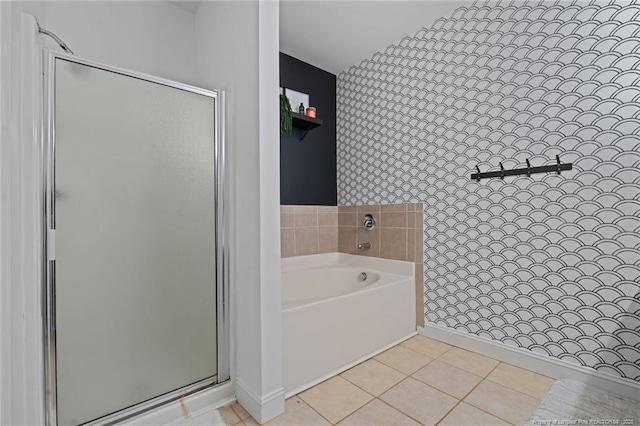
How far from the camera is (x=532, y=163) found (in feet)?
5.77

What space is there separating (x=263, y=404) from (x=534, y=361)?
5.31 ft

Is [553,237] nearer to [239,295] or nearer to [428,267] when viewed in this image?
[428,267]

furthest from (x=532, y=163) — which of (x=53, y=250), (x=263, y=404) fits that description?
(x=53, y=250)

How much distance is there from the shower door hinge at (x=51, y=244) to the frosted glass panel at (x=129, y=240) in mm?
17

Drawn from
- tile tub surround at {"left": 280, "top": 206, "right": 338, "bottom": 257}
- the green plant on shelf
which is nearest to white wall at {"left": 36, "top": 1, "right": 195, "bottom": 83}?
the green plant on shelf

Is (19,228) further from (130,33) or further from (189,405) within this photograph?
(130,33)

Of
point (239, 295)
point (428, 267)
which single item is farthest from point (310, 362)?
point (428, 267)

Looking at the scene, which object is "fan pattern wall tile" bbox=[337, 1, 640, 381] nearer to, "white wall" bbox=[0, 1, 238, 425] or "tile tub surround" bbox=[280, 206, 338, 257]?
"tile tub surround" bbox=[280, 206, 338, 257]

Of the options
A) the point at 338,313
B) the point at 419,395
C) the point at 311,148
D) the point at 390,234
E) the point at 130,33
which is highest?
the point at 130,33

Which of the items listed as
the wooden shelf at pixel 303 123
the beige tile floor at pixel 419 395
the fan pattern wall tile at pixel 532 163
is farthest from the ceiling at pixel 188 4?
the beige tile floor at pixel 419 395

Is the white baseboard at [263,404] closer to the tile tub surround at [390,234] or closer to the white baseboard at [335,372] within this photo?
the white baseboard at [335,372]

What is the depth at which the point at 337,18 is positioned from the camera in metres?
2.23

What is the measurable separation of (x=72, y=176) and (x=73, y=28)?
122 centimetres

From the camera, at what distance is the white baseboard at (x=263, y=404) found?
1.32 meters
